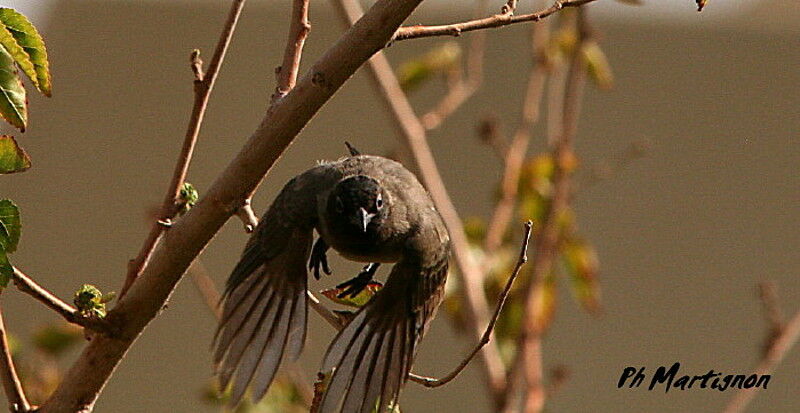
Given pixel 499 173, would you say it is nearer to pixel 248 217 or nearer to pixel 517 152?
pixel 517 152

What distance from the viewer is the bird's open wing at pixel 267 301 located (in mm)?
1782

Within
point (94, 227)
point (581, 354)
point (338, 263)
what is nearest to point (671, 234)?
point (581, 354)

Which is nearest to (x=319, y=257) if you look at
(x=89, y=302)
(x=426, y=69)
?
(x=89, y=302)

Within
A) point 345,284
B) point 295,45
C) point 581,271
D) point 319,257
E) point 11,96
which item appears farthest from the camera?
point 581,271

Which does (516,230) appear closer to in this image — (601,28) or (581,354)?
(581,354)

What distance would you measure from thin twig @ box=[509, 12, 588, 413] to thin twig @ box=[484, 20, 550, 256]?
281 millimetres

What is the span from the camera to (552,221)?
3.24 m

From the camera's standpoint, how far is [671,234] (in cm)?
565

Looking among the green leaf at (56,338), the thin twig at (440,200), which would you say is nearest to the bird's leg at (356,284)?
the thin twig at (440,200)

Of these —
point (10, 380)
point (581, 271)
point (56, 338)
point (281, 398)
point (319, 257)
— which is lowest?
point (281, 398)

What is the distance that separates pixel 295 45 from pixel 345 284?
432 millimetres

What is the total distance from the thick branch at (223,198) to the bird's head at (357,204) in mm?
450

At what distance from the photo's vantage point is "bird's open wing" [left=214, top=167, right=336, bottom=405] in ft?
5.85

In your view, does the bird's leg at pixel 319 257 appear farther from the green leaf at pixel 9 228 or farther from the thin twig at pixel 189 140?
the green leaf at pixel 9 228
